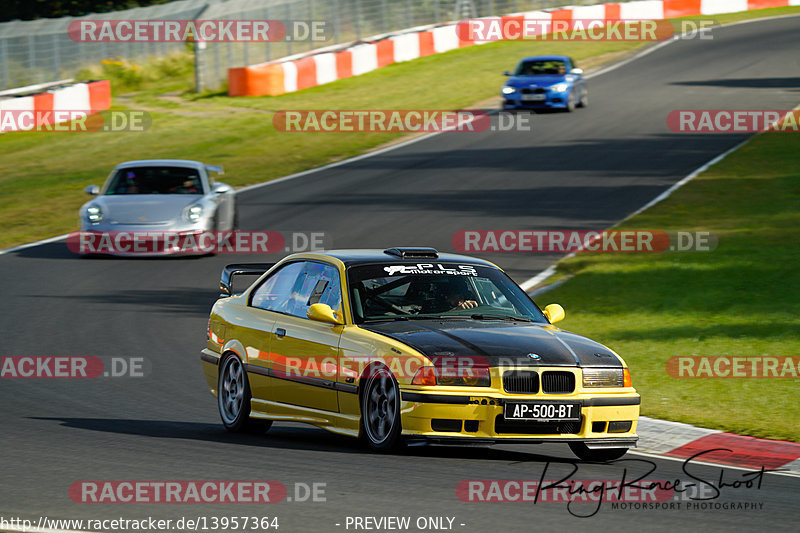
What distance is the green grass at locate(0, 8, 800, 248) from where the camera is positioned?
27.6 metres

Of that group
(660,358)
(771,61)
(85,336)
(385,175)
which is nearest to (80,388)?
(85,336)

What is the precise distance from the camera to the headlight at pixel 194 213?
19875mm

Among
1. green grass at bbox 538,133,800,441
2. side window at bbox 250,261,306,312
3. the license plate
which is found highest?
side window at bbox 250,261,306,312

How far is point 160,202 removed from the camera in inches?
788

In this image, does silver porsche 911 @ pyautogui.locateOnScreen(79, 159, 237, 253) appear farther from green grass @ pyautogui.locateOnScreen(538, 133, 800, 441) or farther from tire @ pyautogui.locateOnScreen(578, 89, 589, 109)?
tire @ pyautogui.locateOnScreen(578, 89, 589, 109)

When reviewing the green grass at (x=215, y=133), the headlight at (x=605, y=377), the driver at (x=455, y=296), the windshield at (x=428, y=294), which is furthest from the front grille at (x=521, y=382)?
the green grass at (x=215, y=133)

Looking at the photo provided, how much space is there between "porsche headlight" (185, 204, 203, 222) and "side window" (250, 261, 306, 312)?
9750mm

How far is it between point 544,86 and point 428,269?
24817 mm

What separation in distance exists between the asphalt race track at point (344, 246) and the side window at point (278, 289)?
40.3 inches

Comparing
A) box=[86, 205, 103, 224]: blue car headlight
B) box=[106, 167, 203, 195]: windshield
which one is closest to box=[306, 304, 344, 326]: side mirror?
box=[86, 205, 103, 224]: blue car headlight

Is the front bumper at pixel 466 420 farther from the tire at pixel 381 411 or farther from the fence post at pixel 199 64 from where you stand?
the fence post at pixel 199 64

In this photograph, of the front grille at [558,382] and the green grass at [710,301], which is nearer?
the front grille at [558,382]

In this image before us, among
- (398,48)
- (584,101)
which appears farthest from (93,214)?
(398,48)

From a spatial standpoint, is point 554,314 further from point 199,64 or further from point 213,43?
point 213,43
